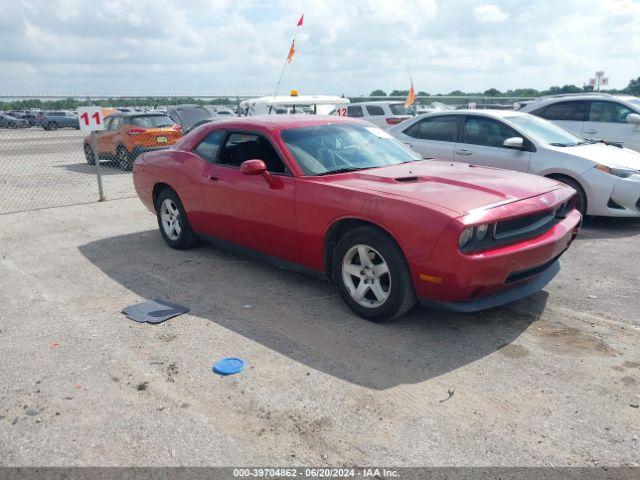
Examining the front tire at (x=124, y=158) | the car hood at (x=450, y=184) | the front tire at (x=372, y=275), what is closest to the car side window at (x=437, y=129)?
the car hood at (x=450, y=184)

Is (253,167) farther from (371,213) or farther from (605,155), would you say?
(605,155)

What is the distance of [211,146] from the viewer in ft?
18.7

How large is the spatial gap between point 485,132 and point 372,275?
4.57 metres

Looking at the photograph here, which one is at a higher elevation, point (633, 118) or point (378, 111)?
point (633, 118)

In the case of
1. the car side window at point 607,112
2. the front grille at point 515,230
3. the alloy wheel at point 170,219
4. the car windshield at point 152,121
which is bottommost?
the alloy wheel at point 170,219

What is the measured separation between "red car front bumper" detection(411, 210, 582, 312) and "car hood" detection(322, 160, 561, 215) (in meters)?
0.32

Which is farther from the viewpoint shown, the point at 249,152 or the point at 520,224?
the point at 249,152

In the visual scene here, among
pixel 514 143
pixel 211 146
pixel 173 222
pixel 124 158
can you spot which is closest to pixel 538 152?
pixel 514 143

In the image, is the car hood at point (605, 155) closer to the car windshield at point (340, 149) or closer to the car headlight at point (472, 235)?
the car windshield at point (340, 149)

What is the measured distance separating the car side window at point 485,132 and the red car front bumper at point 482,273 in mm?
3782

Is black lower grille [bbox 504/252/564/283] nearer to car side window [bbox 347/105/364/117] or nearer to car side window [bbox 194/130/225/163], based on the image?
car side window [bbox 194/130/225/163]

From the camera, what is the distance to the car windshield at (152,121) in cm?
1358

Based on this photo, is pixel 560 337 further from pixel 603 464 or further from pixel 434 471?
pixel 434 471

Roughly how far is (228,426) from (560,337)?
97.0 inches
